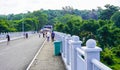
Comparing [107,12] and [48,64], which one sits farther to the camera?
[107,12]

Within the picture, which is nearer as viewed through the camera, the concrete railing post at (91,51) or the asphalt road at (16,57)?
the concrete railing post at (91,51)

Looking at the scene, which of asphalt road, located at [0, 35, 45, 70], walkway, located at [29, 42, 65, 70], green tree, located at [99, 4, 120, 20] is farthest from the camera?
green tree, located at [99, 4, 120, 20]

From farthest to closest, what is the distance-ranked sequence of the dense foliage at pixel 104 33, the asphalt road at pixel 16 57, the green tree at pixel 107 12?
the green tree at pixel 107 12 → the dense foliage at pixel 104 33 → the asphalt road at pixel 16 57

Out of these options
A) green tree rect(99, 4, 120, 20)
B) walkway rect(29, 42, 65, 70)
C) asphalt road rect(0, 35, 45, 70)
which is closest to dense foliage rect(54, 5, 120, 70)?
green tree rect(99, 4, 120, 20)

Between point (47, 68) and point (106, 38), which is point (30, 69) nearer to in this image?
point (47, 68)

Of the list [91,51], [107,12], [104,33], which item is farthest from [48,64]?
[107,12]

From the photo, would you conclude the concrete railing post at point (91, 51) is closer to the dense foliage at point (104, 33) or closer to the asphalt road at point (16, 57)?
the asphalt road at point (16, 57)

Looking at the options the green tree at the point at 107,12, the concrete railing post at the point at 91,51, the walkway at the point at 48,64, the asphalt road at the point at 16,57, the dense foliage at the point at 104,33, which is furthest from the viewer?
the green tree at the point at 107,12

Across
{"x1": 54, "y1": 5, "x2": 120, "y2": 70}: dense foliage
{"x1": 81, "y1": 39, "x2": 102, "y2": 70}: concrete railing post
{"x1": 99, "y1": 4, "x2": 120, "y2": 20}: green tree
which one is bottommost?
{"x1": 54, "y1": 5, "x2": 120, "y2": 70}: dense foliage

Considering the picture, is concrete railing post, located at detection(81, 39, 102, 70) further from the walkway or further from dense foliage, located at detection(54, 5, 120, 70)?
dense foliage, located at detection(54, 5, 120, 70)

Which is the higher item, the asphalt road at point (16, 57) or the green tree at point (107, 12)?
the green tree at point (107, 12)

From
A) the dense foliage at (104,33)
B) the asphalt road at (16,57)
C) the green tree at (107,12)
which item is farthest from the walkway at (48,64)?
the green tree at (107,12)

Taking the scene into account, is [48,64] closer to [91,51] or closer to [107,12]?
[91,51]

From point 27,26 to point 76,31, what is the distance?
191ft
